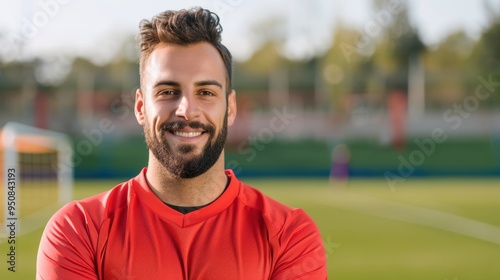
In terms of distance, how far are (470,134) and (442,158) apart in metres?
4.32

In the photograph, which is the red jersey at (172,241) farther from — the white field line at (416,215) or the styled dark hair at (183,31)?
the white field line at (416,215)

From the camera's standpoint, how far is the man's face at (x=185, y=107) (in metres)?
2.88

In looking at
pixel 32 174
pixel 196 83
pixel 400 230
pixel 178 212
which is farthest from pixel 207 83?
pixel 32 174

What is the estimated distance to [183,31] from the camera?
2.97 metres

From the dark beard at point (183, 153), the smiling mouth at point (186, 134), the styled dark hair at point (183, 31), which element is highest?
the styled dark hair at point (183, 31)

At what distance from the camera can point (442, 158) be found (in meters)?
37.8

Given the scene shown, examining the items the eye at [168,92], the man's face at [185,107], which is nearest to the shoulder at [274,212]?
the man's face at [185,107]

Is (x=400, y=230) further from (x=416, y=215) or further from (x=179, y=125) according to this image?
(x=179, y=125)

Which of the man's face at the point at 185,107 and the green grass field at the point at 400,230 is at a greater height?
the man's face at the point at 185,107

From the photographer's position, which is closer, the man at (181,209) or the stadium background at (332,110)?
the man at (181,209)

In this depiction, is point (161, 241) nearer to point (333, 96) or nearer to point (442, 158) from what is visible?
point (442, 158)

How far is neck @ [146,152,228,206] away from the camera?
118 inches

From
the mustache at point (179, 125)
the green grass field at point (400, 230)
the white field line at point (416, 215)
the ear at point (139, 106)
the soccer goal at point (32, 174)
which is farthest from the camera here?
the white field line at point (416, 215)

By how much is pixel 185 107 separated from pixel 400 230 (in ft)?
42.7
